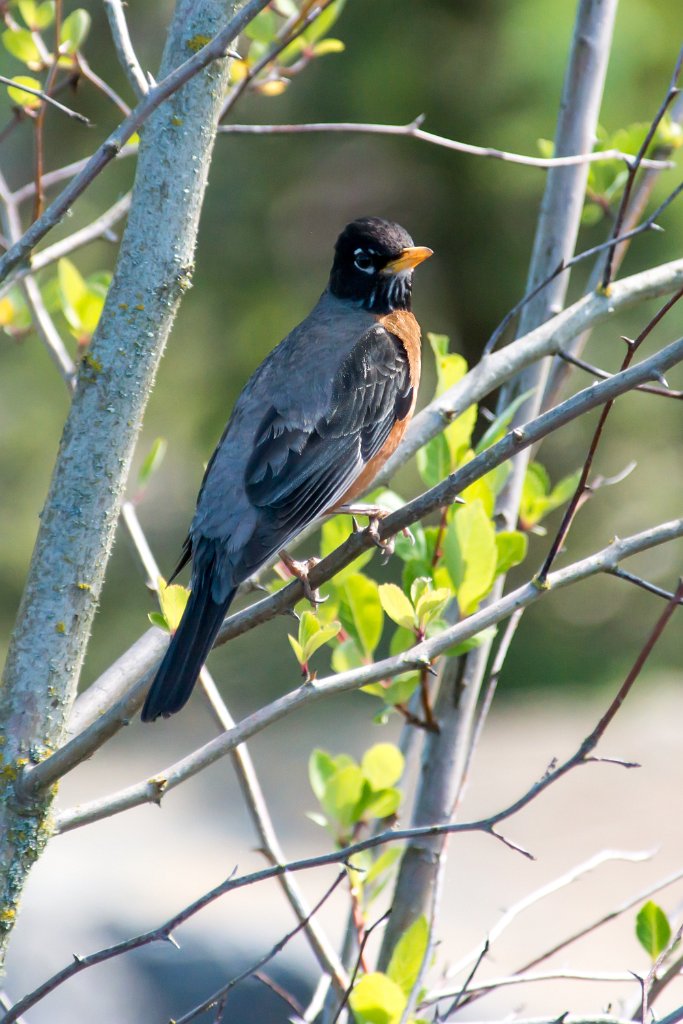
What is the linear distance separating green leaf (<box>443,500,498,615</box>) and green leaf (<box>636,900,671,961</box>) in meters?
0.56

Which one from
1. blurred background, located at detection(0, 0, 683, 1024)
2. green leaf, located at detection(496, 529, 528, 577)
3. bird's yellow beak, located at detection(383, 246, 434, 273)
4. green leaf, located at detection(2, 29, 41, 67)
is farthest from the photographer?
blurred background, located at detection(0, 0, 683, 1024)

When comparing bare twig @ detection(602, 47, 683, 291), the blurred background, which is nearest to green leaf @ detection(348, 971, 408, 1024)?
bare twig @ detection(602, 47, 683, 291)

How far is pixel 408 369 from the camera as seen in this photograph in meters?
3.05

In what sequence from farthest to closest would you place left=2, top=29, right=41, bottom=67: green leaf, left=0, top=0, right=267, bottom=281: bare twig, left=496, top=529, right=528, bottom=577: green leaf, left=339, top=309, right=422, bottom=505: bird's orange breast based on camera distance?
left=339, top=309, right=422, bottom=505: bird's orange breast, left=2, top=29, right=41, bottom=67: green leaf, left=496, top=529, right=528, bottom=577: green leaf, left=0, top=0, right=267, bottom=281: bare twig

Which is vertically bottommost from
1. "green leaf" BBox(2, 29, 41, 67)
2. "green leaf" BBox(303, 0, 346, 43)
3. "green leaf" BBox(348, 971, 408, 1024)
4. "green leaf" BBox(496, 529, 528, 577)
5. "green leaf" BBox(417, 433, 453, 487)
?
"green leaf" BBox(348, 971, 408, 1024)

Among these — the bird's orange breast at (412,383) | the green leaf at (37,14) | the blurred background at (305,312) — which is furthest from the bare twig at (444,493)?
the blurred background at (305,312)

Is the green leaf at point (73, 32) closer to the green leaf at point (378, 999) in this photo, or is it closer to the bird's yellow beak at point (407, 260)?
the bird's yellow beak at point (407, 260)

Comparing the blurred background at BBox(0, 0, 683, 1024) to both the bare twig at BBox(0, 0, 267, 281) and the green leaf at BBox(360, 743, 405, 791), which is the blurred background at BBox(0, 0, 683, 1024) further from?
the bare twig at BBox(0, 0, 267, 281)

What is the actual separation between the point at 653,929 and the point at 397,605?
0.65m

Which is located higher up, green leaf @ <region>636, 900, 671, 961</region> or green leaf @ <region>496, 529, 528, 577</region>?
green leaf @ <region>496, 529, 528, 577</region>

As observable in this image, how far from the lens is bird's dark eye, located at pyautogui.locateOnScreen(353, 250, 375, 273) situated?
3266 millimetres

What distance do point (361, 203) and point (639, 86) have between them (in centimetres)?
235

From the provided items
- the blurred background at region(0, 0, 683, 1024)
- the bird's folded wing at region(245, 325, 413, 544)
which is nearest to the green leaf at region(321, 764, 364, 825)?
the bird's folded wing at region(245, 325, 413, 544)

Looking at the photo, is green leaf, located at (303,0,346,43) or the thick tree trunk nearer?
the thick tree trunk
